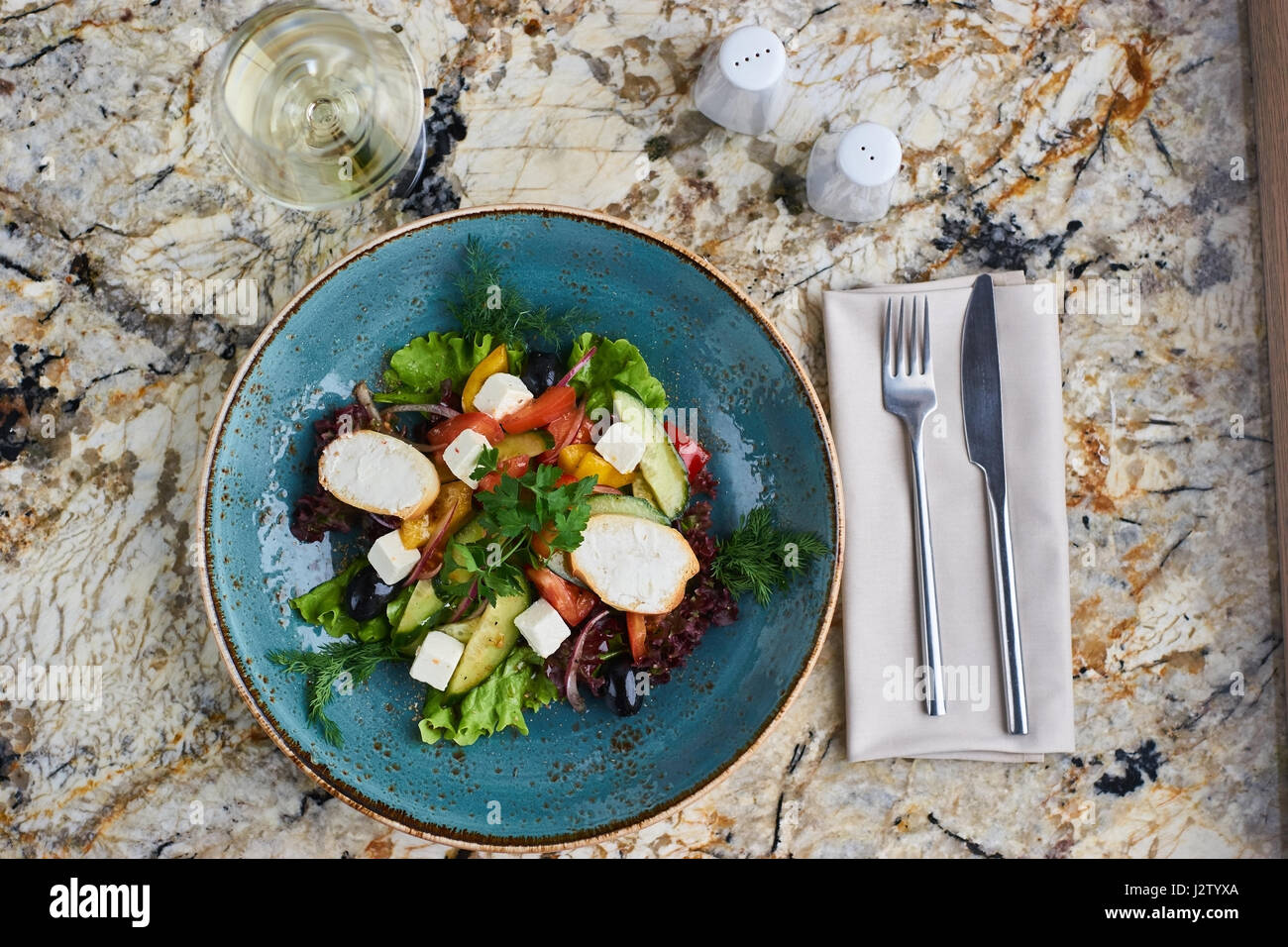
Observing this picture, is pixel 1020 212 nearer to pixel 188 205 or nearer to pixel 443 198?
pixel 443 198

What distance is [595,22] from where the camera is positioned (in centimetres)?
202

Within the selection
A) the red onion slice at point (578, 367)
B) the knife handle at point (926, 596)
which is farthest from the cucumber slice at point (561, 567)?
the knife handle at point (926, 596)

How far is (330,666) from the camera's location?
1841 millimetres

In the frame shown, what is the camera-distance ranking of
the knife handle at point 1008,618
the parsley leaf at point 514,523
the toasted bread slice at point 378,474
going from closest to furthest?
the parsley leaf at point 514,523 → the toasted bread slice at point 378,474 → the knife handle at point 1008,618

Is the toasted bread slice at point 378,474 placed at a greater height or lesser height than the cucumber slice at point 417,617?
greater

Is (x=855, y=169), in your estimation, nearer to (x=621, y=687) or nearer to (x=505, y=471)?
(x=505, y=471)

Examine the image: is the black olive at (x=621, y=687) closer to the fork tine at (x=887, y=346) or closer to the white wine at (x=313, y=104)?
the fork tine at (x=887, y=346)

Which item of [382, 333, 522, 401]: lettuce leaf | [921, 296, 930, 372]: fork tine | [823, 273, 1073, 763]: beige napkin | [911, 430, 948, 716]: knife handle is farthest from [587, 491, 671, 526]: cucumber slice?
[921, 296, 930, 372]: fork tine

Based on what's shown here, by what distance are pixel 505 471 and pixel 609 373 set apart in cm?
30

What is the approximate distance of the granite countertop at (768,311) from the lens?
2.00 meters

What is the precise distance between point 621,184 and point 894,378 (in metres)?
0.73

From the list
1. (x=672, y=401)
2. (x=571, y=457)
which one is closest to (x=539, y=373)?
(x=571, y=457)

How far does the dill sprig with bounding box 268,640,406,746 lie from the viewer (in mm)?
1832

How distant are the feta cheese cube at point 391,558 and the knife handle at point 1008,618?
119cm
